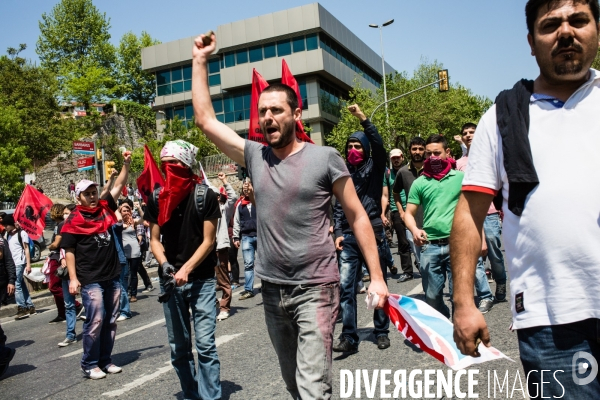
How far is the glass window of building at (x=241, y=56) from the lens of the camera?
49562 millimetres

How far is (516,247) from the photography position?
2174 mm

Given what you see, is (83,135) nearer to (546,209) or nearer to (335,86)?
(335,86)

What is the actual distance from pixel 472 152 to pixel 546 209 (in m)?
0.37

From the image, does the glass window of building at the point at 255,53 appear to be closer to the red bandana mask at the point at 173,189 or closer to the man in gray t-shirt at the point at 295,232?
the red bandana mask at the point at 173,189

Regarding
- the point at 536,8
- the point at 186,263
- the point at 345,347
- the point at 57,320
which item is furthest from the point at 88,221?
the point at 536,8

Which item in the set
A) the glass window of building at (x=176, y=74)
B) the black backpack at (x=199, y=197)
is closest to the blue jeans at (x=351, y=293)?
the black backpack at (x=199, y=197)

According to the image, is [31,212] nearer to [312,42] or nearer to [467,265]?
[467,265]

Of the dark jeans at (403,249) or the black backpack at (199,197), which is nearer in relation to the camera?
the black backpack at (199,197)

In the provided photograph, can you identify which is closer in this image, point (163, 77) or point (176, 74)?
point (176, 74)

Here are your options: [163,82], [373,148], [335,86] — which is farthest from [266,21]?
[373,148]

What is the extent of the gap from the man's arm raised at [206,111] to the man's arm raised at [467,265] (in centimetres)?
176

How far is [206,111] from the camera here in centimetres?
381

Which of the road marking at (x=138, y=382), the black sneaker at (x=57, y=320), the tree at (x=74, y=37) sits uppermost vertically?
the tree at (x=74, y=37)

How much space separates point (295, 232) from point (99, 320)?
134 inches
